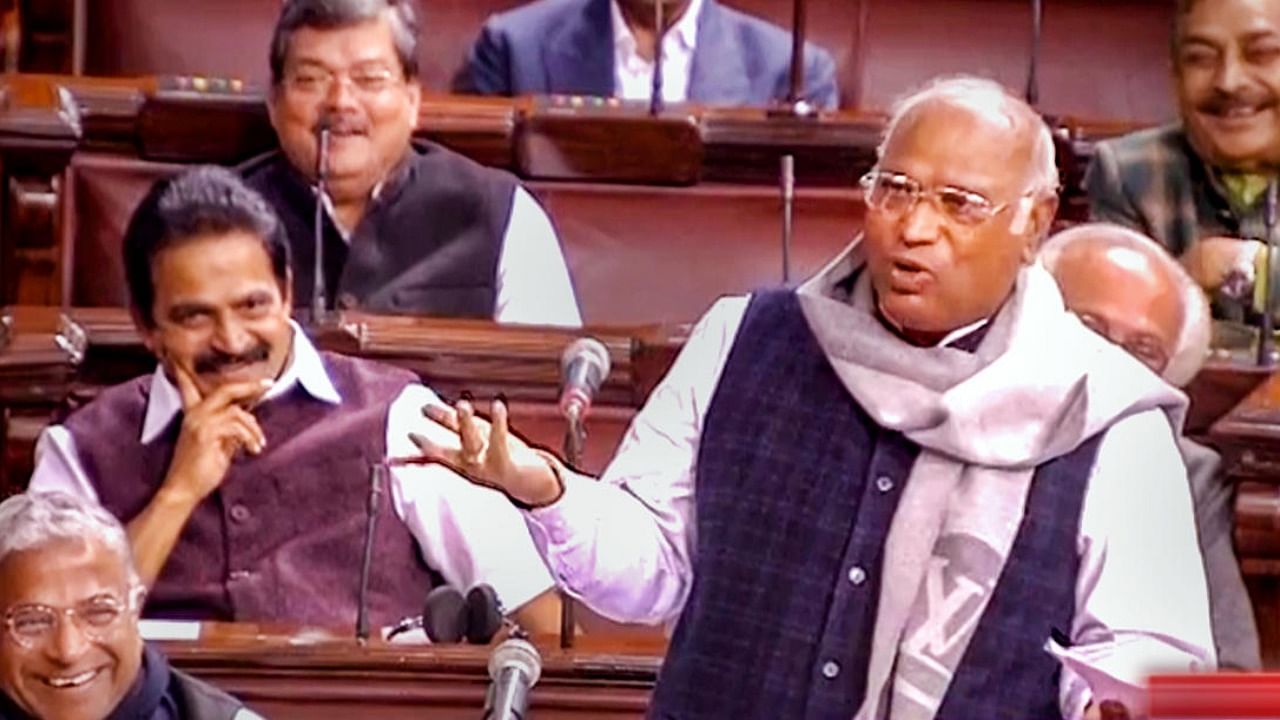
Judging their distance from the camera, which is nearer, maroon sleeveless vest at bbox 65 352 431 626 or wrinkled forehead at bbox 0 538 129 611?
wrinkled forehead at bbox 0 538 129 611

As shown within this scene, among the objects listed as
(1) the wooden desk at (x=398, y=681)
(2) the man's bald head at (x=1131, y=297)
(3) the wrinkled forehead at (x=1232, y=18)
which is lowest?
(1) the wooden desk at (x=398, y=681)

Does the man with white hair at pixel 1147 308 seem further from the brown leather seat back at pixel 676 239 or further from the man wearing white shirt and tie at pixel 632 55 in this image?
the man wearing white shirt and tie at pixel 632 55

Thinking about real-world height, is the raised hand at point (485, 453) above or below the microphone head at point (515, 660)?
above

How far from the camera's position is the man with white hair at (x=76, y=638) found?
7.36 ft

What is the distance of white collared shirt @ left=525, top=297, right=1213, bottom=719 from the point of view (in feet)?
5.98

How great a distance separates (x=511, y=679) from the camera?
1.99 m

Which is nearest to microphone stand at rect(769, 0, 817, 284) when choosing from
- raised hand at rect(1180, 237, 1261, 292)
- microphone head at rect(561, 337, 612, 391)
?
raised hand at rect(1180, 237, 1261, 292)

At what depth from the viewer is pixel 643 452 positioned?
195cm

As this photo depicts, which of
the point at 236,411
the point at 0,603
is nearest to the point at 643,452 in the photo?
the point at 0,603

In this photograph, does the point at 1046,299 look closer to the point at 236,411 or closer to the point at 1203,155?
the point at 236,411

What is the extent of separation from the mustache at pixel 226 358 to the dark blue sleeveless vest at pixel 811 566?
0.81 m

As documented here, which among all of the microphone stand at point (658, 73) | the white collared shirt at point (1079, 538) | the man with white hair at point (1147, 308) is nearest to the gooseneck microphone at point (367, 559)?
the white collared shirt at point (1079, 538)

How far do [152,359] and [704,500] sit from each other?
106 cm

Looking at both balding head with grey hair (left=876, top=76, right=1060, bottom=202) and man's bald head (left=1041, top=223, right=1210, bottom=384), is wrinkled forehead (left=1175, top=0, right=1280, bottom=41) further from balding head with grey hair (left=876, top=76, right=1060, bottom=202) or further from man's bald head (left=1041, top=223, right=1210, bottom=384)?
balding head with grey hair (left=876, top=76, right=1060, bottom=202)
